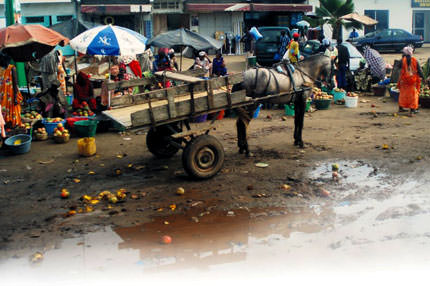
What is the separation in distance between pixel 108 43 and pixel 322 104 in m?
6.14

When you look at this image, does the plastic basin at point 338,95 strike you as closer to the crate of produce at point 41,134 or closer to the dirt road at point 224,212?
the dirt road at point 224,212

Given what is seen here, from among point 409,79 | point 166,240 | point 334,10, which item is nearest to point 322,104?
point 409,79

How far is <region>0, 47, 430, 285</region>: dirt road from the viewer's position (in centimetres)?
521

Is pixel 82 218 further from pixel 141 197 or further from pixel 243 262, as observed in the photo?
pixel 243 262

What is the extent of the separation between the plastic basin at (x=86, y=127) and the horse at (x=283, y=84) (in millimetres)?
3605

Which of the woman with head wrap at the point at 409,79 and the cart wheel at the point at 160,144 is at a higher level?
the woman with head wrap at the point at 409,79

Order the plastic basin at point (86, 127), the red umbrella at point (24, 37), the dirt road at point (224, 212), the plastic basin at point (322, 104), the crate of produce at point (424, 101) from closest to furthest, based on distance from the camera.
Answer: the dirt road at point (224, 212)
the red umbrella at point (24, 37)
the plastic basin at point (86, 127)
the crate of produce at point (424, 101)
the plastic basin at point (322, 104)

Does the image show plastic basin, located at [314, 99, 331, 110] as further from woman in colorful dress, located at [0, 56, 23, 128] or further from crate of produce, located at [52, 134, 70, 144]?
woman in colorful dress, located at [0, 56, 23, 128]

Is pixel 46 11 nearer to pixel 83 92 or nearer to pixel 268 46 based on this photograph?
pixel 268 46

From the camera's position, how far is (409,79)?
39.4ft

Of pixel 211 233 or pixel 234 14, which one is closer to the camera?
pixel 211 233

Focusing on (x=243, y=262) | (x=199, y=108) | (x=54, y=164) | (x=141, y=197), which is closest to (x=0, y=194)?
(x=54, y=164)

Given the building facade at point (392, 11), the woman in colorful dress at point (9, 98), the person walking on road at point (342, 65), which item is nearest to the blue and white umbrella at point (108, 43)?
the woman in colorful dress at point (9, 98)

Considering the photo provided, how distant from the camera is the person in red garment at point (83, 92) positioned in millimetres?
12219
